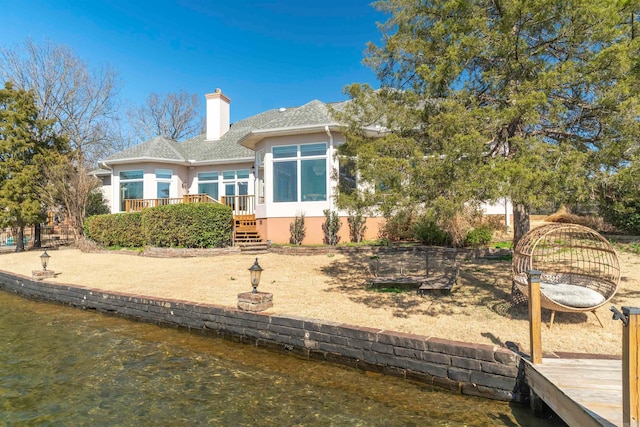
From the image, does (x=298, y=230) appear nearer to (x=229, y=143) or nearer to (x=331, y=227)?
(x=331, y=227)

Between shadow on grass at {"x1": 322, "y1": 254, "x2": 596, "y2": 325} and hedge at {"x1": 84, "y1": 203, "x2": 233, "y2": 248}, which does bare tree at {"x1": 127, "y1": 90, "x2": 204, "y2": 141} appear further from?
shadow on grass at {"x1": 322, "y1": 254, "x2": 596, "y2": 325}

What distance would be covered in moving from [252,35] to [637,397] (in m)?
25.9

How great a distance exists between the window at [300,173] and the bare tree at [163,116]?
2644cm

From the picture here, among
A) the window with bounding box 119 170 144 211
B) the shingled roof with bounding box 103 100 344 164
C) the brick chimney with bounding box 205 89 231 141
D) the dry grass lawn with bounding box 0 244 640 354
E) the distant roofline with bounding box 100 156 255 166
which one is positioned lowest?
the dry grass lawn with bounding box 0 244 640 354

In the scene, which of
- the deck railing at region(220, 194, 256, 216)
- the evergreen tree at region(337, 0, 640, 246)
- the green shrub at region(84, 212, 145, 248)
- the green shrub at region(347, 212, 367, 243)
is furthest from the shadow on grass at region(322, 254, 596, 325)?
the green shrub at region(84, 212, 145, 248)

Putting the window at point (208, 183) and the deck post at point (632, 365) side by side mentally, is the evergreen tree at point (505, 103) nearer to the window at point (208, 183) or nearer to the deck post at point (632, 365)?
the deck post at point (632, 365)

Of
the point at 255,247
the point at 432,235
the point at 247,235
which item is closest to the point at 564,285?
the point at 432,235

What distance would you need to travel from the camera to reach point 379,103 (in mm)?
6688

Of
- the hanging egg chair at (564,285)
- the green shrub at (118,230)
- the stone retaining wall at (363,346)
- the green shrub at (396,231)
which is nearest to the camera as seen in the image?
the stone retaining wall at (363,346)

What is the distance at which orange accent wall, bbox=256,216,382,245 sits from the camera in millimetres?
13789

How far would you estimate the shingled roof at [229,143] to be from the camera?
14.4m

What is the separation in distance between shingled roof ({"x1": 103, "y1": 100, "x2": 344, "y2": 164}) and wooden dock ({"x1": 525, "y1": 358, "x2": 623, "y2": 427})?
36.4 feet

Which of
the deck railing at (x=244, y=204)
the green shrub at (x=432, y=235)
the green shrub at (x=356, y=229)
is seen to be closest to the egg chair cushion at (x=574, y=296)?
the green shrub at (x=432, y=235)

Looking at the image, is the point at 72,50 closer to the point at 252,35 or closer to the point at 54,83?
the point at 54,83
